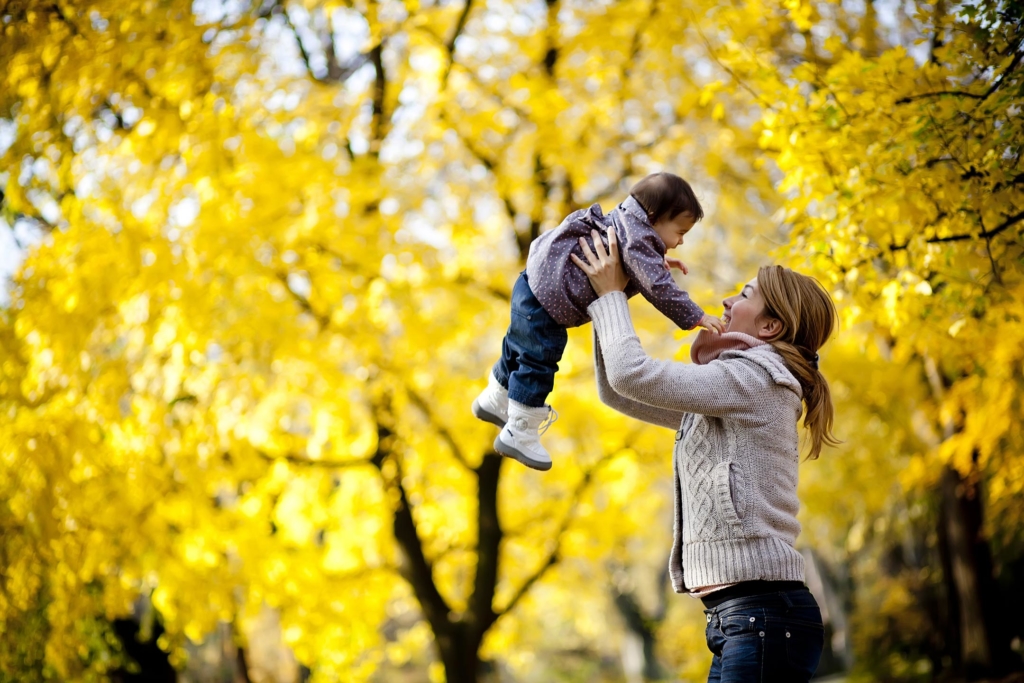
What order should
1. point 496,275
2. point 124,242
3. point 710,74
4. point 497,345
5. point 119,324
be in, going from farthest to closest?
point 497,345 → point 710,74 → point 496,275 → point 119,324 → point 124,242

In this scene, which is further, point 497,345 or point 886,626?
point 886,626

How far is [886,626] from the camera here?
11.7 metres

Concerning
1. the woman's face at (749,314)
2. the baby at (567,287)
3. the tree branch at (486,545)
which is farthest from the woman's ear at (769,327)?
the tree branch at (486,545)

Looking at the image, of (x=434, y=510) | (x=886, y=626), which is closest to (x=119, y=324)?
(x=434, y=510)

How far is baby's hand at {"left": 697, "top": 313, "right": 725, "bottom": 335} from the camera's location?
7.22 ft

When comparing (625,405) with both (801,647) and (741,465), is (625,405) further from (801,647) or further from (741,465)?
(801,647)

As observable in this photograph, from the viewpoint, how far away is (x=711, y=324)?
87.6 inches

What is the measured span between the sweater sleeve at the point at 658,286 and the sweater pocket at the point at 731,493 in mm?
361

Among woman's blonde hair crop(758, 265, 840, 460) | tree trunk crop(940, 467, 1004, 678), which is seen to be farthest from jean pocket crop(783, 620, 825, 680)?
tree trunk crop(940, 467, 1004, 678)

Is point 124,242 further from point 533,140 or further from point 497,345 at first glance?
point 497,345

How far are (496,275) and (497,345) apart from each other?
1.28 metres

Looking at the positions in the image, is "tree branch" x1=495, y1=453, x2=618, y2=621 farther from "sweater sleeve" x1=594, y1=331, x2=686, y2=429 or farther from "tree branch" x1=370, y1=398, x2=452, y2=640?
"sweater sleeve" x1=594, y1=331, x2=686, y2=429

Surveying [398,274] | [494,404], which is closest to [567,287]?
[494,404]

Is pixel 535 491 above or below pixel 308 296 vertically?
below
